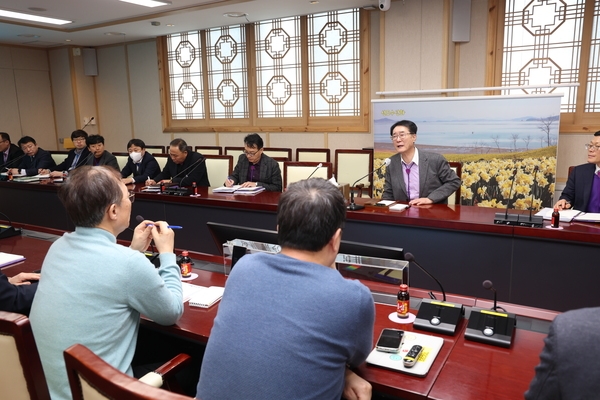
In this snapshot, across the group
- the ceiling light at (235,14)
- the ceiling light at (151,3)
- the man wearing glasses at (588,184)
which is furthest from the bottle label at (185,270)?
the ceiling light at (235,14)

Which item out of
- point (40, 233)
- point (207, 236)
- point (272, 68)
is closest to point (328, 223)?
point (40, 233)

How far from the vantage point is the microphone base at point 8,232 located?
8.27 ft

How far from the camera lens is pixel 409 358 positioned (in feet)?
3.84

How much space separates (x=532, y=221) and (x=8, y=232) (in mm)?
2911

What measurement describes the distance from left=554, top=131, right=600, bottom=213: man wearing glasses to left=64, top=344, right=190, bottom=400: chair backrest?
2891mm

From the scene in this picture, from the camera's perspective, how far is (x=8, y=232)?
2.54 m

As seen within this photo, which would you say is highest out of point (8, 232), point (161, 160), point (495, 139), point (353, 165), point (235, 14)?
point (235, 14)

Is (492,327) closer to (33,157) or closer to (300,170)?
(300,170)

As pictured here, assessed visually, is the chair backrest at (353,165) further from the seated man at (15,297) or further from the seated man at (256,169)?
the seated man at (15,297)

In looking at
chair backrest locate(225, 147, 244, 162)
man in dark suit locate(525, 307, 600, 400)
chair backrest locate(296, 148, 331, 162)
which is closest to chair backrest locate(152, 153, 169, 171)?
chair backrest locate(225, 147, 244, 162)

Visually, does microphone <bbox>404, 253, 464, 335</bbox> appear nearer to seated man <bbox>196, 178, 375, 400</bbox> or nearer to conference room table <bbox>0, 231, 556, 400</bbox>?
conference room table <bbox>0, 231, 556, 400</bbox>

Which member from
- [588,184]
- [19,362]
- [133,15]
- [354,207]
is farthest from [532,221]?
[133,15]

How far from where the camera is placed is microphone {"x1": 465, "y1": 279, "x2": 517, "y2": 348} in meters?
1.28

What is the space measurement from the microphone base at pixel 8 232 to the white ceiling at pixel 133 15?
3254 mm
